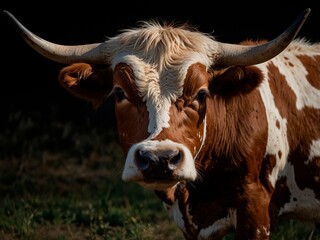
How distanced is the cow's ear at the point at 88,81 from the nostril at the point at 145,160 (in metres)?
0.97

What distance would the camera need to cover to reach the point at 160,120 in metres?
5.25

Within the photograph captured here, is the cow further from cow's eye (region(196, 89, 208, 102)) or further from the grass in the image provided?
the grass

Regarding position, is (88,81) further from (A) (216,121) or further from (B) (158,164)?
(B) (158,164)

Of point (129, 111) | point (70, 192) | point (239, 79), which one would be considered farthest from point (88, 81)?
point (70, 192)

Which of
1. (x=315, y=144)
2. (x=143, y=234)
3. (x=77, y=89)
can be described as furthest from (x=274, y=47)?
(x=143, y=234)

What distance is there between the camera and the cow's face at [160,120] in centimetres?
503

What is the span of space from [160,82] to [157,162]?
635mm

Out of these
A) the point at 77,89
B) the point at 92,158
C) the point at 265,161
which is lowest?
the point at 92,158

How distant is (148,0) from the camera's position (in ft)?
40.2

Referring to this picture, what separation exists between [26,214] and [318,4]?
581 centimetres

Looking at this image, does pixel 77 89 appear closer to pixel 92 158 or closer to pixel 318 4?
pixel 92 158

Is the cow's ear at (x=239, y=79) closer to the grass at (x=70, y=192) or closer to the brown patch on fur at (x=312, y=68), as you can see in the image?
the brown patch on fur at (x=312, y=68)

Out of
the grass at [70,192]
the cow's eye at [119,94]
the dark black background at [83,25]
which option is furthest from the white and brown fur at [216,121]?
the dark black background at [83,25]

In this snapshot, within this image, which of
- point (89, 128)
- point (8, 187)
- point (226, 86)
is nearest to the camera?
point (226, 86)
